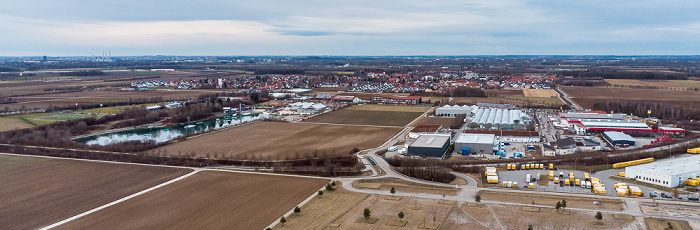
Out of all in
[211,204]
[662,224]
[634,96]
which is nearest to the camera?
[662,224]

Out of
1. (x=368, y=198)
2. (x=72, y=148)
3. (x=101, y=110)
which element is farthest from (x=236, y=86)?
(x=368, y=198)

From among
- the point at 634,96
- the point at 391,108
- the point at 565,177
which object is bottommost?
the point at 565,177

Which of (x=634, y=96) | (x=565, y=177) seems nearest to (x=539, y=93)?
(x=634, y=96)

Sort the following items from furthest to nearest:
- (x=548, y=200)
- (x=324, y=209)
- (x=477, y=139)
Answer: (x=477, y=139), (x=548, y=200), (x=324, y=209)

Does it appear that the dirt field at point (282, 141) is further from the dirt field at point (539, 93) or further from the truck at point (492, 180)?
the dirt field at point (539, 93)

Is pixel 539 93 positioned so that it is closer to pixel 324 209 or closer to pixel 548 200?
pixel 548 200

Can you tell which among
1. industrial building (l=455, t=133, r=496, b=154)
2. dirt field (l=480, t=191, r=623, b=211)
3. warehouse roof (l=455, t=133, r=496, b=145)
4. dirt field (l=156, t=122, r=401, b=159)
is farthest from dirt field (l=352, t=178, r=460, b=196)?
warehouse roof (l=455, t=133, r=496, b=145)

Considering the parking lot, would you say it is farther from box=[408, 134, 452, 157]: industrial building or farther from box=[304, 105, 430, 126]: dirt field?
box=[304, 105, 430, 126]: dirt field

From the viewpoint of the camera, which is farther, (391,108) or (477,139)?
(391,108)
